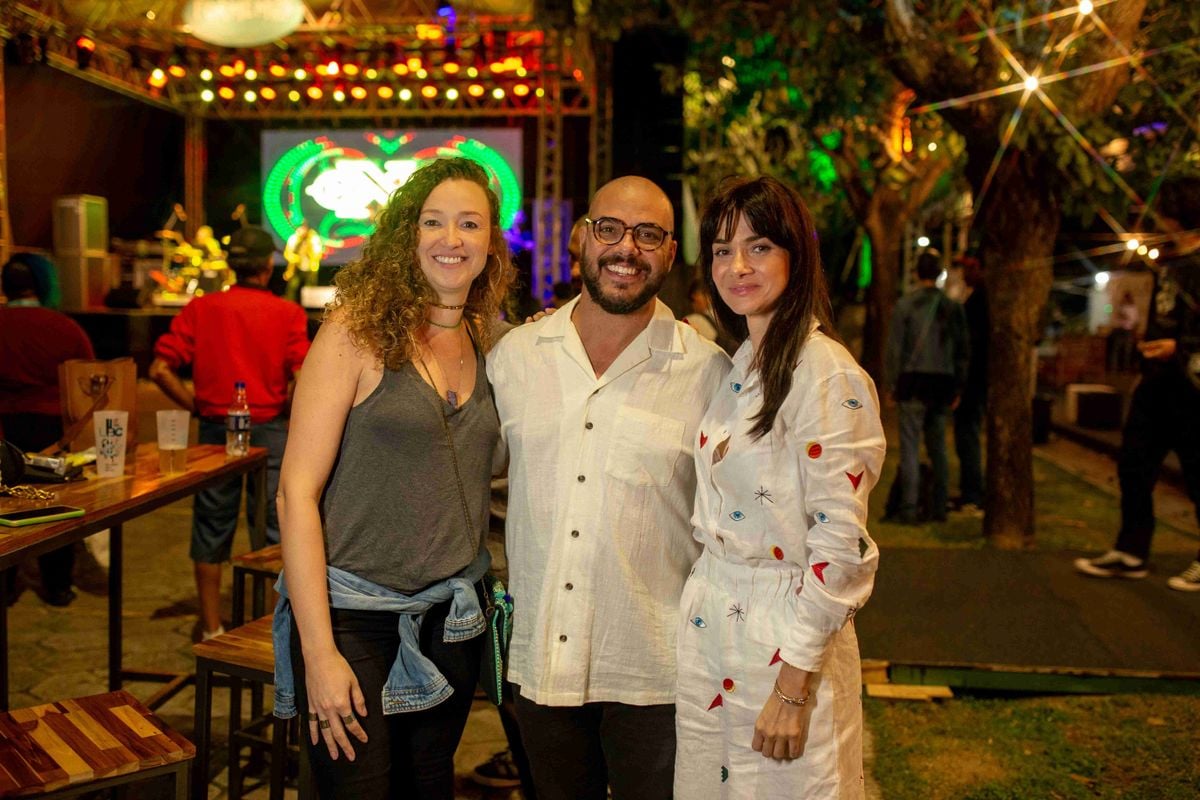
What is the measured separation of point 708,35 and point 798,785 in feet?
19.5

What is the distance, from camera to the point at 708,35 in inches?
272

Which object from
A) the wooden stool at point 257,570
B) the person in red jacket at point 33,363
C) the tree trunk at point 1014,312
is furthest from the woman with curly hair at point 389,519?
the tree trunk at point 1014,312

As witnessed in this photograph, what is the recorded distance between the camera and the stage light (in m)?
11.3

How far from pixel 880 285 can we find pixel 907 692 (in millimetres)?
7342

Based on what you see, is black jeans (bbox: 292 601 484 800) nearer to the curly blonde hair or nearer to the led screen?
the curly blonde hair

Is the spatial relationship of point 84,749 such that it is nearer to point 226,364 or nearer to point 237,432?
point 237,432

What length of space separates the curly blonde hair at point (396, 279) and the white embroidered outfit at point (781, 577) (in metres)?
0.67

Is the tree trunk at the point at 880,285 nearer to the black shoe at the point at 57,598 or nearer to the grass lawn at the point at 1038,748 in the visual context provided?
the grass lawn at the point at 1038,748

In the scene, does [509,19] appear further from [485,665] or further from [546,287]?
[485,665]

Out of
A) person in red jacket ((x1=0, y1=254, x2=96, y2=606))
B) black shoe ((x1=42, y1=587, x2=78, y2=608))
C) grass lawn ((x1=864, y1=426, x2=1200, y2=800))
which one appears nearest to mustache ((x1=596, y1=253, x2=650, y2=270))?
grass lawn ((x1=864, y1=426, x2=1200, y2=800))

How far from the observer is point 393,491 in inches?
80.6

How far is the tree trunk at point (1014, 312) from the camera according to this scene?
5934 mm

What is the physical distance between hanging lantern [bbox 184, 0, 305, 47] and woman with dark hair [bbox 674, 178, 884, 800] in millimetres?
6707

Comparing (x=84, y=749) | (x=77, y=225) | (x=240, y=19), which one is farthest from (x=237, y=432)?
(x=77, y=225)
